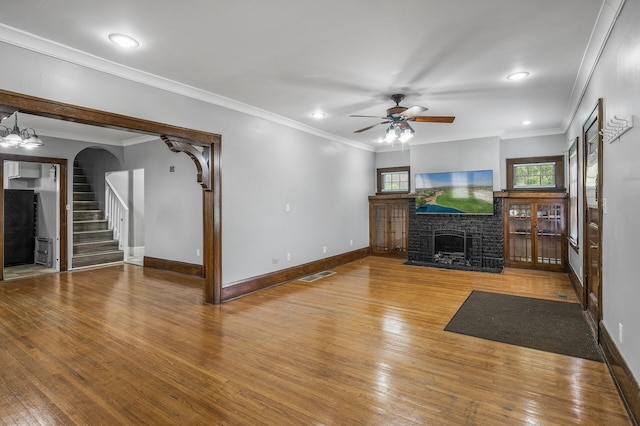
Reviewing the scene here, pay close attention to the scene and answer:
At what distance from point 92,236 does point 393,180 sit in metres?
7.35

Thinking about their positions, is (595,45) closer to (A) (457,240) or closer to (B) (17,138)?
(A) (457,240)

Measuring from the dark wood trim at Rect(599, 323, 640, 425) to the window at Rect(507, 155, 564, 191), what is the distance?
454 cm

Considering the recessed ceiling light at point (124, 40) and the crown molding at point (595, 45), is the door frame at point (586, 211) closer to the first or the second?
the crown molding at point (595, 45)

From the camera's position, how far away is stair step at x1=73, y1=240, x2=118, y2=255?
23.7ft

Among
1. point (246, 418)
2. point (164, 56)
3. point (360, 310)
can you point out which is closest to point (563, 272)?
point (360, 310)

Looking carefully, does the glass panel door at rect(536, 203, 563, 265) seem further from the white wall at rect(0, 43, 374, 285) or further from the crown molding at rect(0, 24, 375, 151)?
the crown molding at rect(0, 24, 375, 151)

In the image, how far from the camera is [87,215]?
816 centimetres

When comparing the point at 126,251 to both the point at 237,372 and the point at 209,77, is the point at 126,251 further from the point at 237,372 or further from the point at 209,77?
the point at 237,372

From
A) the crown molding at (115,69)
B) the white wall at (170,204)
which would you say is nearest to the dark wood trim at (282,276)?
the white wall at (170,204)

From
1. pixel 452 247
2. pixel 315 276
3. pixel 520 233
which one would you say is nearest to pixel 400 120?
pixel 315 276

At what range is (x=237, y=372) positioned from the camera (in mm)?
2678

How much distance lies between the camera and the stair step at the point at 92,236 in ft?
24.4

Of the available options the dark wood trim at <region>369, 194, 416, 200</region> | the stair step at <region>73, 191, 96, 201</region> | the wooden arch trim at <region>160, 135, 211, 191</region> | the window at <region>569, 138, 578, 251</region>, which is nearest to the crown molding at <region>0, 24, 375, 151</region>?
the wooden arch trim at <region>160, 135, 211, 191</region>

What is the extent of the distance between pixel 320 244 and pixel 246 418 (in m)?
4.63
